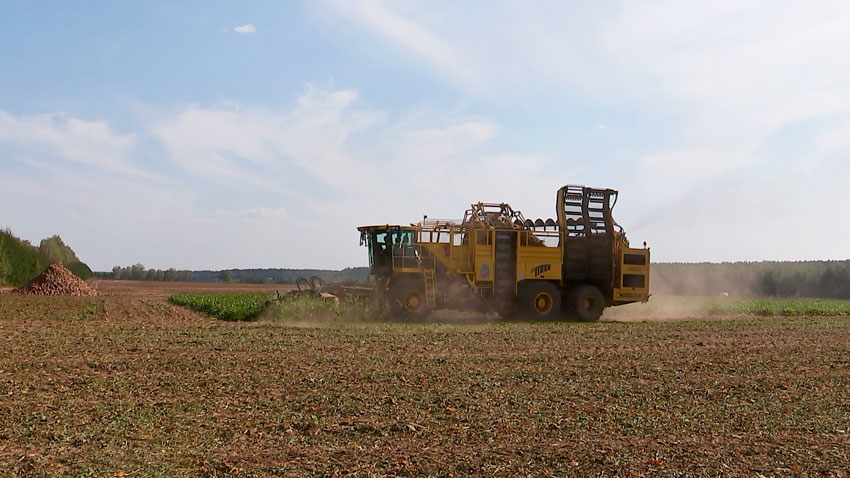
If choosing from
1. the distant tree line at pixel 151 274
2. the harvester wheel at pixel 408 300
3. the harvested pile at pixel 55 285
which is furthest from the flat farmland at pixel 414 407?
the distant tree line at pixel 151 274

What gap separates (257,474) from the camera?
5.77 meters

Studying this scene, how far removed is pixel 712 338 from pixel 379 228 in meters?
9.56

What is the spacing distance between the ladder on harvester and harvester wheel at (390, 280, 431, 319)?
0.46ft

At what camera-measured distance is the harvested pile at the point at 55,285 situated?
29406mm

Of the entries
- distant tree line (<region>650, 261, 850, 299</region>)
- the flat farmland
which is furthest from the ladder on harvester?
distant tree line (<region>650, 261, 850, 299</region>)

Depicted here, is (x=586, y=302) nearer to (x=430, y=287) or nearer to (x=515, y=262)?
(x=515, y=262)

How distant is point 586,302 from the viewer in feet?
74.8

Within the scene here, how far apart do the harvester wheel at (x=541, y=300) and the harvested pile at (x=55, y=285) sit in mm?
18524

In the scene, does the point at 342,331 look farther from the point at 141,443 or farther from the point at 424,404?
the point at 141,443

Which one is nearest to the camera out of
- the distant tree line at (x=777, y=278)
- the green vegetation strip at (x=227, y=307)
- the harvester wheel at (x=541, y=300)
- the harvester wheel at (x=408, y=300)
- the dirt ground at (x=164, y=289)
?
the harvester wheel at (x=408, y=300)

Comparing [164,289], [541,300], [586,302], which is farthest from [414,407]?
[164,289]

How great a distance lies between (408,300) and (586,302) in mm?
5628

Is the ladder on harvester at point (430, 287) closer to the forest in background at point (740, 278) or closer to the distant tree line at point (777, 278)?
the forest in background at point (740, 278)

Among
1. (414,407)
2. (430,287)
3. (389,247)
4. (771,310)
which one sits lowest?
(414,407)
